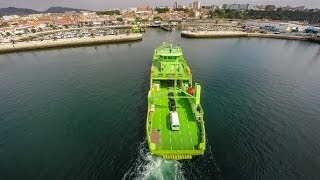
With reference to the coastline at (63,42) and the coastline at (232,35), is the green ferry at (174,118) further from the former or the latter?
the coastline at (232,35)

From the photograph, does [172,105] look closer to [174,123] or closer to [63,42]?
[174,123]

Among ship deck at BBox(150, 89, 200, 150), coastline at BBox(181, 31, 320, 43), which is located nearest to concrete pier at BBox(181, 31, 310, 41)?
coastline at BBox(181, 31, 320, 43)

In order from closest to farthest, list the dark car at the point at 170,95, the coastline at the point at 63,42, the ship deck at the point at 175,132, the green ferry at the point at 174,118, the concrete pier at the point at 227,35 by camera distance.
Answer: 1. the green ferry at the point at 174,118
2. the ship deck at the point at 175,132
3. the dark car at the point at 170,95
4. the coastline at the point at 63,42
5. the concrete pier at the point at 227,35

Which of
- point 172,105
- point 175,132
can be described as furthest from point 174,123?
point 172,105

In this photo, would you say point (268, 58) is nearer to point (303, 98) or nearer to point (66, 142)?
point (303, 98)

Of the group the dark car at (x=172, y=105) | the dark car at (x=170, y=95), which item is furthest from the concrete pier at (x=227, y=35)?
the dark car at (x=172, y=105)
